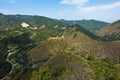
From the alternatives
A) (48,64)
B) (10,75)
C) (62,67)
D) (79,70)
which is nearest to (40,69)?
(48,64)

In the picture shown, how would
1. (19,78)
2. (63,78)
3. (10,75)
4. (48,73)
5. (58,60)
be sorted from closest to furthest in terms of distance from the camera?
(63,78), (48,73), (58,60), (19,78), (10,75)

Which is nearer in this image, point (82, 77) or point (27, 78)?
point (82, 77)

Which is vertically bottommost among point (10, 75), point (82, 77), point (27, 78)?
point (10, 75)

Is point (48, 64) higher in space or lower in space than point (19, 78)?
higher

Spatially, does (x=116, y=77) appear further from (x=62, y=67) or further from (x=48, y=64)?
(x=48, y=64)

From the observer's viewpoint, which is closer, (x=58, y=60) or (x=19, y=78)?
(x=58, y=60)

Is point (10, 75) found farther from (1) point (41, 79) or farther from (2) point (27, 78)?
(1) point (41, 79)

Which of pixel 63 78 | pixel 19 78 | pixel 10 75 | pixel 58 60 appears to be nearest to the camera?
pixel 63 78

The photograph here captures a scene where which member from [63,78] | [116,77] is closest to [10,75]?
[63,78]

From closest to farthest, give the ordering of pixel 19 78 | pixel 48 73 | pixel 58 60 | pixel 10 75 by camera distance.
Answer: pixel 48 73
pixel 58 60
pixel 19 78
pixel 10 75
